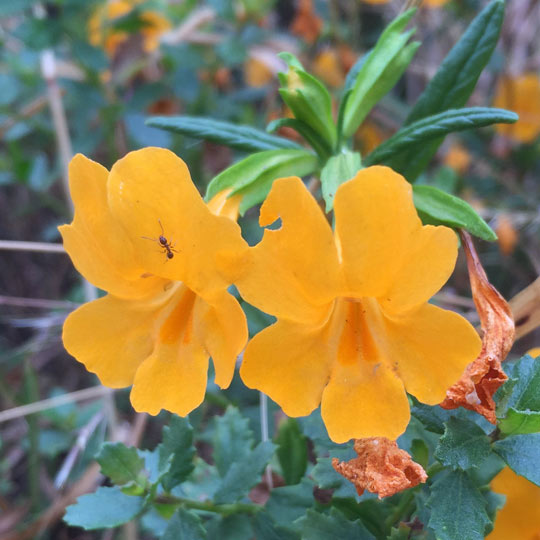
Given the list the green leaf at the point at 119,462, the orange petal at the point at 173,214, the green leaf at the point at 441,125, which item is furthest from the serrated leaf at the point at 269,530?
the green leaf at the point at 441,125

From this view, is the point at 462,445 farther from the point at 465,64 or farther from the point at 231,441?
the point at 465,64

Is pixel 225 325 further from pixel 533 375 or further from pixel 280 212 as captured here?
pixel 533 375

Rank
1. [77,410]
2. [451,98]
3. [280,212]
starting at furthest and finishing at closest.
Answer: [77,410] < [451,98] < [280,212]

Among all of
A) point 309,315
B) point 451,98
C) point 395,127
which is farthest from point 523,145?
point 309,315

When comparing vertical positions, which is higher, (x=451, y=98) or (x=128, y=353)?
(x=451, y=98)

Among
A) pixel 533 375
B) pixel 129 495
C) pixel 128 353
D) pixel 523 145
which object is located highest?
pixel 533 375

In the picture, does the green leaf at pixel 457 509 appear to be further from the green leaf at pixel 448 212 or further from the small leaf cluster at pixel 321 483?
the green leaf at pixel 448 212
